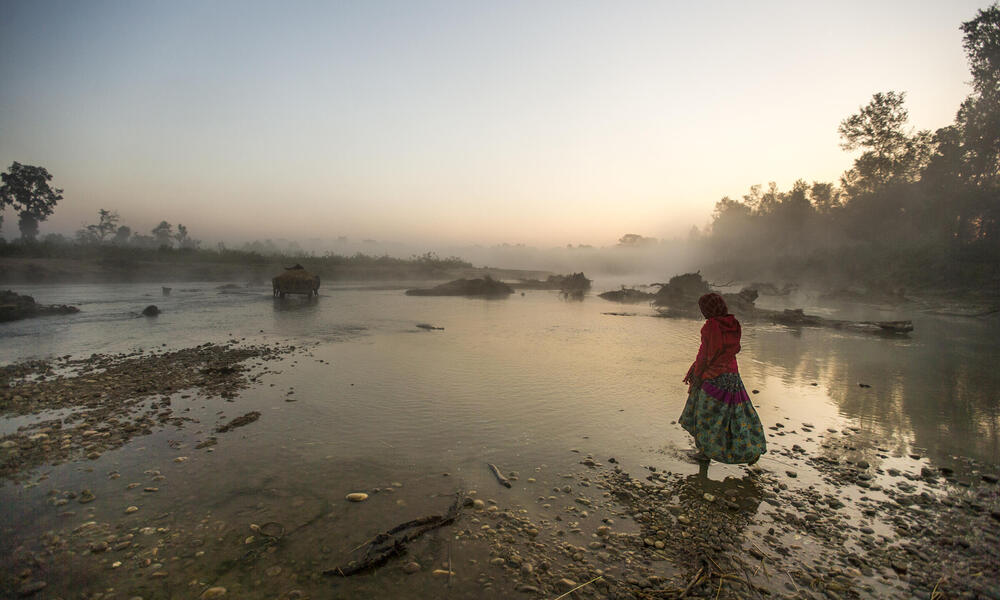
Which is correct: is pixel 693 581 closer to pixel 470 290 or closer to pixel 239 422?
pixel 239 422

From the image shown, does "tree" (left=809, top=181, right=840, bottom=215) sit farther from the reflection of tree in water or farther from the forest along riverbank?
the forest along riverbank

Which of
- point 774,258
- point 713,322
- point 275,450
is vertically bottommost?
point 275,450

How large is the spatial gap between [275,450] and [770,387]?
9.16 meters

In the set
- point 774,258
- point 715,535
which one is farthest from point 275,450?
point 774,258

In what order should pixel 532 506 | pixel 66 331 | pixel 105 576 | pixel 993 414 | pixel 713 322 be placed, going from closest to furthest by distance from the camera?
pixel 105 576, pixel 532 506, pixel 713 322, pixel 993 414, pixel 66 331

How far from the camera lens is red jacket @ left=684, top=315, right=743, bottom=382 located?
5.11m

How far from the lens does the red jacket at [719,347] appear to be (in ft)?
16.8

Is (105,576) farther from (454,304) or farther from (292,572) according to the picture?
(454,304)

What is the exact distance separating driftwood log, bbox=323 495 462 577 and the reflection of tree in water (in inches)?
246

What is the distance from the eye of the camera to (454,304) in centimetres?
2603

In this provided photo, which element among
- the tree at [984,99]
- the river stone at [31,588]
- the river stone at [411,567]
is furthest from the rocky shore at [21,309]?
the tree at [984,99]

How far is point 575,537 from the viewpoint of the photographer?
145 inches

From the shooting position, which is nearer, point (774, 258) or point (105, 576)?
point (105, 576)

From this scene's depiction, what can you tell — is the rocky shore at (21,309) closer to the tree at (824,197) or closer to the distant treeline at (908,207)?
the distant treeline at (908,207)
